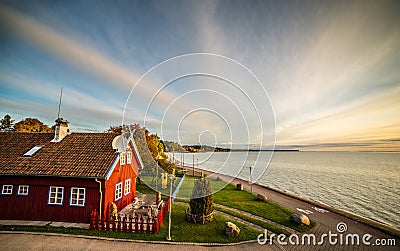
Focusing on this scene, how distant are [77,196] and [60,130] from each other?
223 inches

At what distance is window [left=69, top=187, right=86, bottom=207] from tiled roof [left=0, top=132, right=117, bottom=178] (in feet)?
3.08

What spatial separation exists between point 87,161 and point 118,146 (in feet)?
6.67

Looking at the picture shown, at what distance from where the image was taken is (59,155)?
1316cm

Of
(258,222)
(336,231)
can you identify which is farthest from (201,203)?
(336,231)

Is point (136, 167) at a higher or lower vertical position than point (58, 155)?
lower

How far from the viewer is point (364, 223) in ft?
49.1

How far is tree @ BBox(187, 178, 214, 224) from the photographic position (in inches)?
477

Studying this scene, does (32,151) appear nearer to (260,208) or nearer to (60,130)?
(60,130)

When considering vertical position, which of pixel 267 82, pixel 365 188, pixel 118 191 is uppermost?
pixel 267 82

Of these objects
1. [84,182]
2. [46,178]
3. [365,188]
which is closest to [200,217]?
[84,182]

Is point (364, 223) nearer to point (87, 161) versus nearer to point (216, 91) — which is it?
point (216, 91)

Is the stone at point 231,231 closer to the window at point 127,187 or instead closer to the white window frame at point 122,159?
the white window frame at point 122,159

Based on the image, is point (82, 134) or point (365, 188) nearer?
point (82, 134)

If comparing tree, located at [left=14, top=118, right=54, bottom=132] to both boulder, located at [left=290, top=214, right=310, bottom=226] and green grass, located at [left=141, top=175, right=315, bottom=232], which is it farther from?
boulder, located at [left=290, top=214, right=310, bottom=226]
